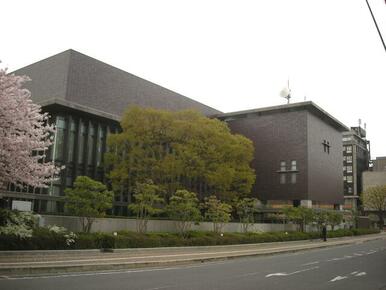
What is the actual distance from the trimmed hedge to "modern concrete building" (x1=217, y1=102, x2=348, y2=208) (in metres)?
29.7

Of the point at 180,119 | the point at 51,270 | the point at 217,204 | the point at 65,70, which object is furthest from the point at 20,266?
the point at 65,70

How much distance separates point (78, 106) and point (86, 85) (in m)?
6.00

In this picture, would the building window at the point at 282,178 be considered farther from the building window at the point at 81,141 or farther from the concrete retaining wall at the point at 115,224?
the building window at the point at 81,141

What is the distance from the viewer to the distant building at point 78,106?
4688cm

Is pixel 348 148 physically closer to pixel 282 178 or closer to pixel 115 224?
pixel 282 178

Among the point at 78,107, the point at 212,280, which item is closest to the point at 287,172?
the point at 78,107

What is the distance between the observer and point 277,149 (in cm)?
7619

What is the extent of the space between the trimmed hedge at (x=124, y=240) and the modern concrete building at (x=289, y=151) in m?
29.7

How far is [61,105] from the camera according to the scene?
4634 centimetres

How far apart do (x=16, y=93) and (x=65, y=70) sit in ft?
119

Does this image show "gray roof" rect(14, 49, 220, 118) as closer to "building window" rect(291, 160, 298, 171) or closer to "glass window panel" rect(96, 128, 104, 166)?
"glass window panel" rect(96, 128, 104, 166)

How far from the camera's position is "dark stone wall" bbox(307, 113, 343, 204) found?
75.2 metres

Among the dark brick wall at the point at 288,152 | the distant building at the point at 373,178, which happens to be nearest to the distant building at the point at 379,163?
the distant building at the point at 373,178

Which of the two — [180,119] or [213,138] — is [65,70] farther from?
[213,138]
